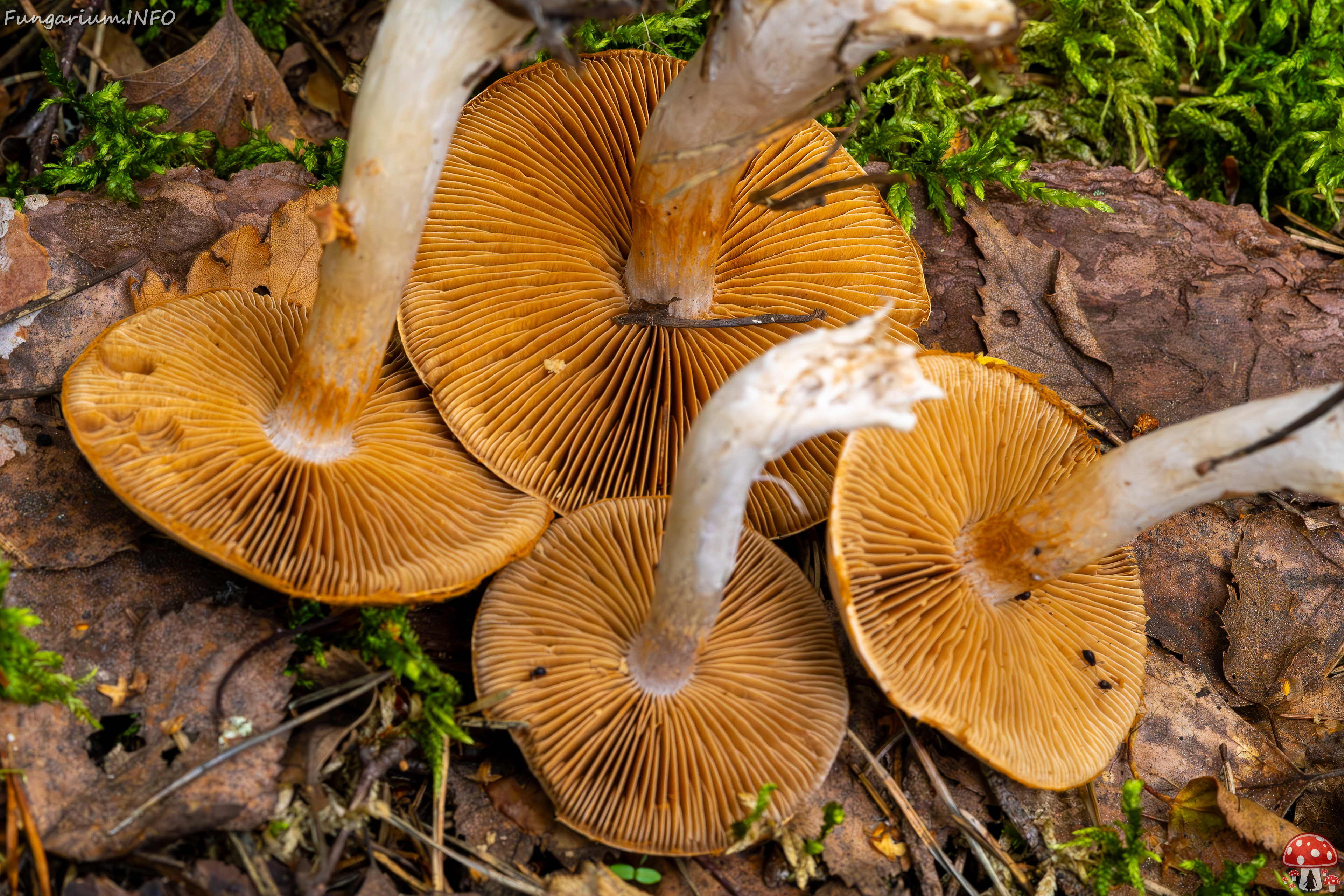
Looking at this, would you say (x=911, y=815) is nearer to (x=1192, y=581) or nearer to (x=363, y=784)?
(x=1192, y=581)

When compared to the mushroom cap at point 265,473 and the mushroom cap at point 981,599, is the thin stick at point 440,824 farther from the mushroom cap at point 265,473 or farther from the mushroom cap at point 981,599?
the mushroom cap at point 981,599

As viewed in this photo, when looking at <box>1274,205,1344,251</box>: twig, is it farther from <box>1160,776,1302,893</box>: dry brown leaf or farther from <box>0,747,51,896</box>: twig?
<box>0,747,51,896</box>: twig

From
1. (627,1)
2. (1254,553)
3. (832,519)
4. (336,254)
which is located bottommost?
(1254,553)

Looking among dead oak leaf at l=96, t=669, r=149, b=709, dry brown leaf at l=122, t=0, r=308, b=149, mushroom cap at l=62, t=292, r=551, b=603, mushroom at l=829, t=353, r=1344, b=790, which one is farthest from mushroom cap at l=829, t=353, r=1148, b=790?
dry brown leaf at l=122, t=0, r=308, b=149

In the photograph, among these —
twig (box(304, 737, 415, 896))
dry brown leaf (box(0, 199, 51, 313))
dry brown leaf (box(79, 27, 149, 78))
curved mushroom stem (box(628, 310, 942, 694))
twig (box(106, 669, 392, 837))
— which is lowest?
twig (box(304, 737, 415, 896))

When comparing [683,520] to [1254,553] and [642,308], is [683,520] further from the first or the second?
[1254,553]

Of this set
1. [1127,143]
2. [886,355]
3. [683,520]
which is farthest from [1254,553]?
[683,520]
